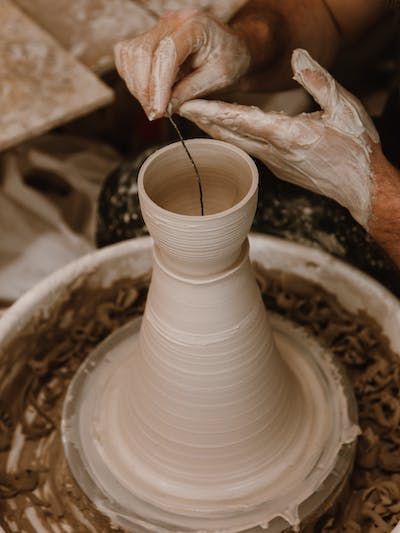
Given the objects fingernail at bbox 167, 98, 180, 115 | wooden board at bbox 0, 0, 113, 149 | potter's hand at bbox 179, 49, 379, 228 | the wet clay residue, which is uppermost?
fingernail at bbox 167, 98, 180, 115

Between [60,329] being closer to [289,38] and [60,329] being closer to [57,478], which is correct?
[57,478]

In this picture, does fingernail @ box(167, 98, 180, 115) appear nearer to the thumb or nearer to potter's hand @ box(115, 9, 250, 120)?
potter's hand @ box(115, 9, 250, 120)

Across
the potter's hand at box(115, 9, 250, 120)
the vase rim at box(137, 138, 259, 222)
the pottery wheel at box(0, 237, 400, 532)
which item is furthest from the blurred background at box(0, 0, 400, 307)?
the vase rim at box(137, 138, 259, 222)

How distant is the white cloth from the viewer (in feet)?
7.28

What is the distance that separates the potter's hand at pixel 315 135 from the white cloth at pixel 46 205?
1131mm

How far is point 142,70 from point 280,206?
657 millimetres

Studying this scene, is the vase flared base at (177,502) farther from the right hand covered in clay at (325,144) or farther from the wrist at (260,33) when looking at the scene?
the wrist at (260,33)

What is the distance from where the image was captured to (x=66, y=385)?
1.55 m

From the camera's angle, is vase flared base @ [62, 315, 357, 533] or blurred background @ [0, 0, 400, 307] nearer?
vase flared base @ [62, 315, 357, 533]

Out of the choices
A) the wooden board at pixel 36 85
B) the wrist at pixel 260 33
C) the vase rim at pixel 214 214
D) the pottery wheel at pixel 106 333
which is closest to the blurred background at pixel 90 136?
the wooden board at pixel 36 85

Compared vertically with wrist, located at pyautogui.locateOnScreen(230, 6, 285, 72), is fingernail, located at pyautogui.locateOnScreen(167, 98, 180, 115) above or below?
above

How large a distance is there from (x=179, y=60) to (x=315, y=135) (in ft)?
0.91

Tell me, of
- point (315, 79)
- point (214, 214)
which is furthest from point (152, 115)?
point (315, 79)

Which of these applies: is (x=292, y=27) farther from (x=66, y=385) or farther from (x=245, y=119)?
(x=66, y=385)
